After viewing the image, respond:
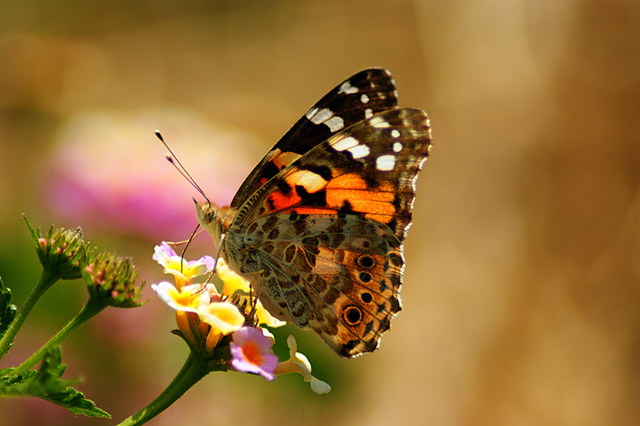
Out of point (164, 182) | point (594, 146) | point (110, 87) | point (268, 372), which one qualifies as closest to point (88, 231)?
point (164, 182)

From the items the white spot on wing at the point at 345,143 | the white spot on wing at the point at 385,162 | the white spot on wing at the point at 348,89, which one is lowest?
the white spot on wing at the point at 385,162

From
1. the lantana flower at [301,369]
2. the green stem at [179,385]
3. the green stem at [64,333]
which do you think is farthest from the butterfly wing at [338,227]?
the green stem at [64,333]

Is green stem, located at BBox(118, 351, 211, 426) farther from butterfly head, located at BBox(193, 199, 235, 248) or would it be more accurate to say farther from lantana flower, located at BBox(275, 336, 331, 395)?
butterfly head, located at BBox(193, 199, 235, 248)

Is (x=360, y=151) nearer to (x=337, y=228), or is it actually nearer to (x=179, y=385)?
(x=337, y=228)

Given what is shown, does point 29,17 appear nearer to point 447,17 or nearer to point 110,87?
point 110,87

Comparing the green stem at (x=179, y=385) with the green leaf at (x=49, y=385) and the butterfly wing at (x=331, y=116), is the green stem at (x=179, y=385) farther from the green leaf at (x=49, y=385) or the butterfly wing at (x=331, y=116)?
the butterfly wing at (x=331, y=116)

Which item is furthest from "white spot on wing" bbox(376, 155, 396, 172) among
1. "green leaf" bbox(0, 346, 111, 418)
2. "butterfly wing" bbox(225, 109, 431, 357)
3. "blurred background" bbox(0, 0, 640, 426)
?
"blurred background" bbox(0, 0, 640, 426)
